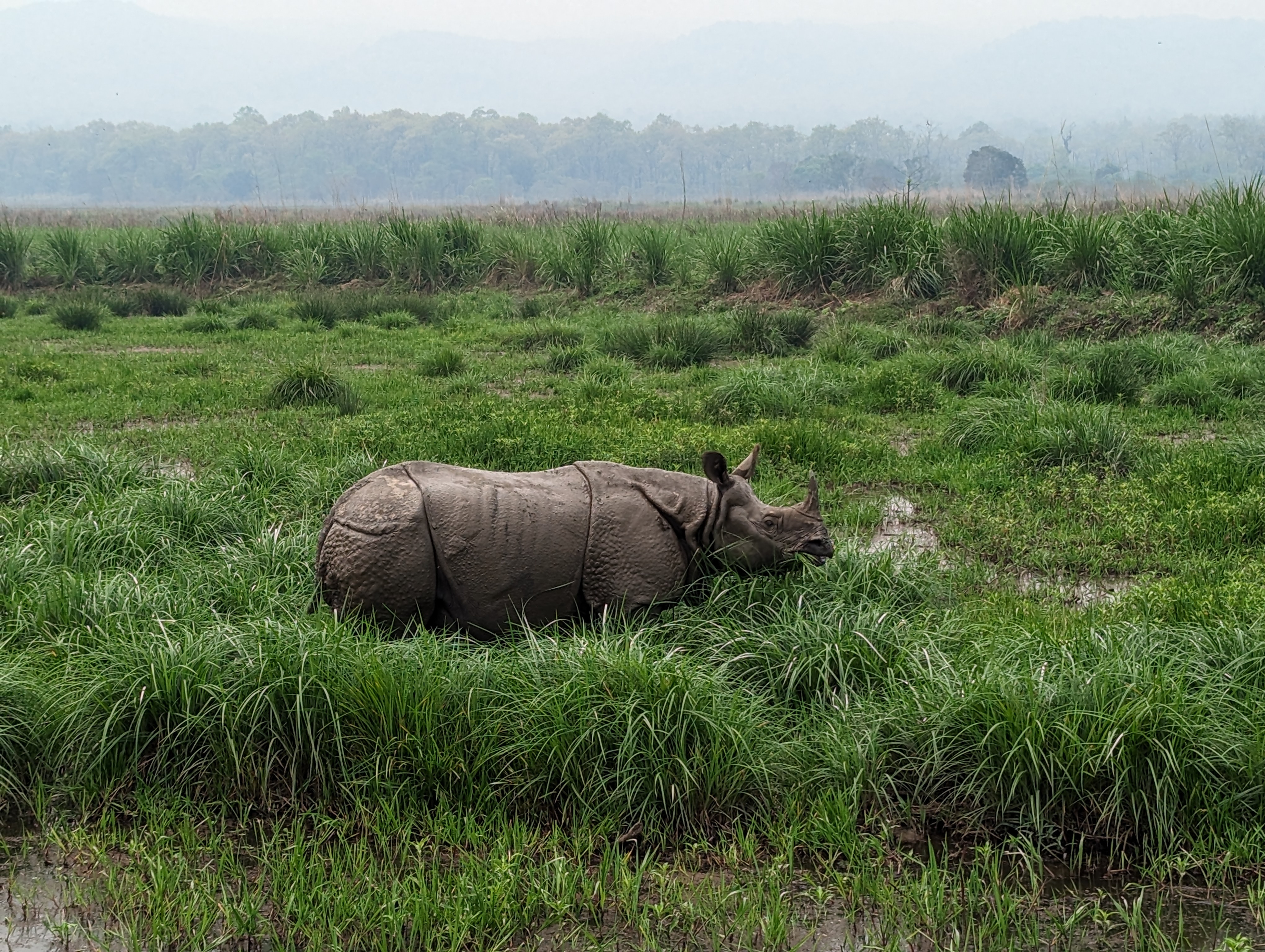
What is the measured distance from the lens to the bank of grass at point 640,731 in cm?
347

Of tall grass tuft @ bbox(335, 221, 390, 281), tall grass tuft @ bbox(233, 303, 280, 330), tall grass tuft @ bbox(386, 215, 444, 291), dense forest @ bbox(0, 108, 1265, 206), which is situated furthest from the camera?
dense forest @ bbox(0, 108, 1265, 206)

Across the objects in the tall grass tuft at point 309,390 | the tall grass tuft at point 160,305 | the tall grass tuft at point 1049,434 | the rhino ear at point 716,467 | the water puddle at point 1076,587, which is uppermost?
the tall grass tuft at point 160,305

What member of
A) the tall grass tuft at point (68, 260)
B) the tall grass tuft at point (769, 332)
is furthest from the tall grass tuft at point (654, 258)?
the tall grass tuft at point (68, 260)

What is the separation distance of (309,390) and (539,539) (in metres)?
5.82

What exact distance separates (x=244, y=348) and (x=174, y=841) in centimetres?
1059

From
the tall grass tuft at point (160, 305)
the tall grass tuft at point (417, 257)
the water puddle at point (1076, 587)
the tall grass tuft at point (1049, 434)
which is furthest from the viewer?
the tall grass tuft at point (417, 257)

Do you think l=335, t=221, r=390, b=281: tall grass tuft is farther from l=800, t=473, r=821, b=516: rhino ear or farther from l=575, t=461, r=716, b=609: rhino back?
l=800, t=473, r=821, b=516: rhino ear

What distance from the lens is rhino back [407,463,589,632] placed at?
4.75m

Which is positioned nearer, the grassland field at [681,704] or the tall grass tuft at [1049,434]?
the grassland field at [681,704]

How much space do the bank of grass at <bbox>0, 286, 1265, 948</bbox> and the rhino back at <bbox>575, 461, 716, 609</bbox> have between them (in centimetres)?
15

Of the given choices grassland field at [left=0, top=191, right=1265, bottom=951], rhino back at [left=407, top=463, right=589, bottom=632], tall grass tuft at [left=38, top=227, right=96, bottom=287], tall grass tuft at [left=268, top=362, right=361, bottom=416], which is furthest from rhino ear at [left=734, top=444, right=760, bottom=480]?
tall grass tuft at [left=38, top=227, right=96, bottom=287]

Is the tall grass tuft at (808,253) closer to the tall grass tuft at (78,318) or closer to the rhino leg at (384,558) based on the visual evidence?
the tall grass tuft at (78,318)

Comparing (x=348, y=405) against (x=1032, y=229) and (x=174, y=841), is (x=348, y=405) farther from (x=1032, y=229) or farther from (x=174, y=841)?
(x=1032, y=229)

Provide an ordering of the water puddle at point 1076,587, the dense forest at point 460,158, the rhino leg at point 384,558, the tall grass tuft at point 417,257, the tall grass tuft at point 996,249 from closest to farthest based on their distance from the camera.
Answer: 1. the rhino leg at point 384,558
2. the water puddle at point 1076,587
3. the tall grass tuft at point 996,249
4. the tall grass tuft at point 417,257
5. the dense forest at point 460,158
